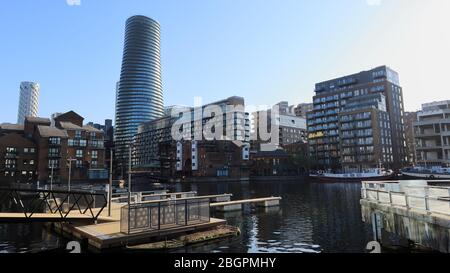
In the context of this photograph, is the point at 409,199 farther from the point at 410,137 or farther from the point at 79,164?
the point at 410,137

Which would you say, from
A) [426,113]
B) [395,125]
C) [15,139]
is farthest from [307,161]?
[15,139]

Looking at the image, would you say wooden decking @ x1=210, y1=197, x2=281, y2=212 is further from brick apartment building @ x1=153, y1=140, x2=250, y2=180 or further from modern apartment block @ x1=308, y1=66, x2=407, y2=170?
modern apartment block @ x1=308, y1=66, x2=407, y2=170

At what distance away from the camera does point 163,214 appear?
2245cm

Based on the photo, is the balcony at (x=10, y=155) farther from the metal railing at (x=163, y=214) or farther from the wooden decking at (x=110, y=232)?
the metal railing at (x=163, y=214)

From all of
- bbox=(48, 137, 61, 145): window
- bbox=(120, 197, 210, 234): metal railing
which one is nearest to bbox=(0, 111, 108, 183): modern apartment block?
bbox=(48, 137, 61, 145): window

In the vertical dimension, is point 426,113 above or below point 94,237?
above

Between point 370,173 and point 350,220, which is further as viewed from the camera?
point 370,173

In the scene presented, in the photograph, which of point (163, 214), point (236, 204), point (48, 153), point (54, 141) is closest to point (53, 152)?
point (48, 153)

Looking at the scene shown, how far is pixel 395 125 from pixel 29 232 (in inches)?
5955

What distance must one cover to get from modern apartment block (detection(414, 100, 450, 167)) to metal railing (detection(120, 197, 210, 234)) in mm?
107314

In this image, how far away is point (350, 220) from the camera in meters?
32.0

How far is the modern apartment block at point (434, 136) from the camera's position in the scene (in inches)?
4151

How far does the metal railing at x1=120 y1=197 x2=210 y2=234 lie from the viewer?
2092 centimetres
